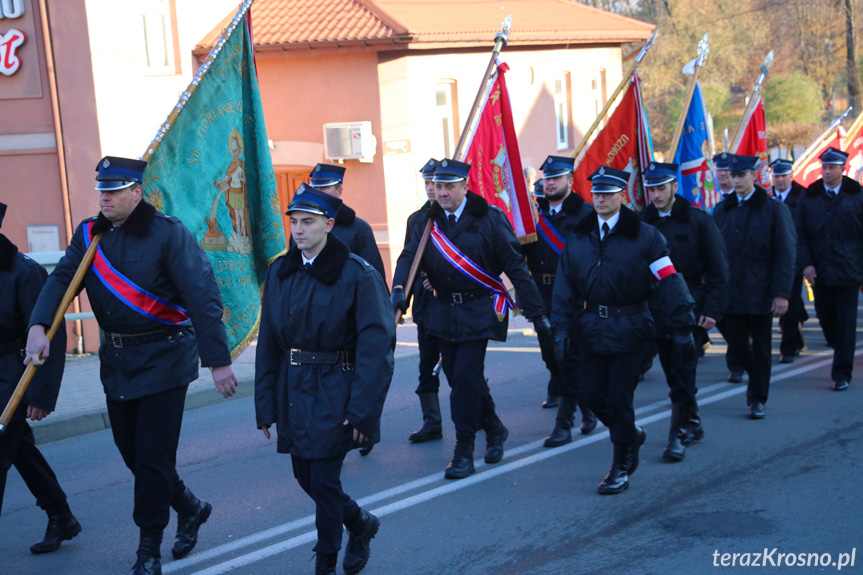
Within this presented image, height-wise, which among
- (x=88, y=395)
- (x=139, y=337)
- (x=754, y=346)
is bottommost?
(x=88, y=395)

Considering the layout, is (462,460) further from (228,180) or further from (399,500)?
(228,180)

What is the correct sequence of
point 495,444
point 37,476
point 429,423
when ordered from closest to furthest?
point 37,476 < point 495,444 < point 429,423

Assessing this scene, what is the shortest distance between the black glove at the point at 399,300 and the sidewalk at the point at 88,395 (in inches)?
144

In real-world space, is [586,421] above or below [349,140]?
below

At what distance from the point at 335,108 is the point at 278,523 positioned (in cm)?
1225

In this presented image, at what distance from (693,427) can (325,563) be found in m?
3.52

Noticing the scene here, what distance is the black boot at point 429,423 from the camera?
758 centimetres

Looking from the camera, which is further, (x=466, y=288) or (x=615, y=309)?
(x=466, y=288)

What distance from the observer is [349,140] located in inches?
658

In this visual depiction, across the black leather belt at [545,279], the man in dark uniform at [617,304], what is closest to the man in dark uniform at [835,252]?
the black leather belt at [545,279]

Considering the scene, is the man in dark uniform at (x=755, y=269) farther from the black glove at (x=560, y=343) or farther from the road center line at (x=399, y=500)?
the black glove at (x=560, y=343)

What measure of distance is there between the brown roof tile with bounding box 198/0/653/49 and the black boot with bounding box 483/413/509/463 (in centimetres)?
1044

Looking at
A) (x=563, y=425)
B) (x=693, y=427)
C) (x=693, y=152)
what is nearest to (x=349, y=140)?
(x=693, y=152)

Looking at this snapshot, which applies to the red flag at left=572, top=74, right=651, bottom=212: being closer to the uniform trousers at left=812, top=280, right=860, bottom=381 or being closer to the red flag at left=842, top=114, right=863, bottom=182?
the uniform trousers at left=812, top=280, right=860, bottom=381
